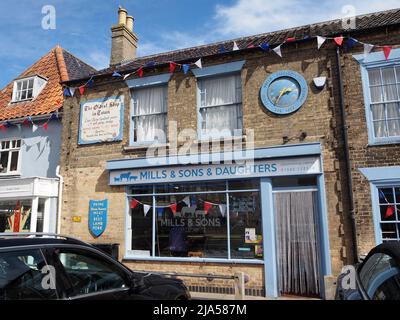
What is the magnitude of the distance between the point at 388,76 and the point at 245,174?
4.21 m

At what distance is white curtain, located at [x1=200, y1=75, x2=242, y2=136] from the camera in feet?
33.1

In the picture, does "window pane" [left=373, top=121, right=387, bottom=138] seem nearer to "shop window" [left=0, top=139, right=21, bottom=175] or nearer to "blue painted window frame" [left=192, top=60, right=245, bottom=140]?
"blue painted window frame" [left=192, top=60, right=245, bottom=140]

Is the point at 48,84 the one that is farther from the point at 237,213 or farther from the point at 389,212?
the point at 389,212

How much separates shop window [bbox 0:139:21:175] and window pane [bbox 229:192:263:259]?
8.22 m

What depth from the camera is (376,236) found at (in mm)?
8047

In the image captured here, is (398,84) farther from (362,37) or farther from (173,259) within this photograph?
(173,259)

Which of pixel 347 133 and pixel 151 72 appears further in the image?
pixel 151 72

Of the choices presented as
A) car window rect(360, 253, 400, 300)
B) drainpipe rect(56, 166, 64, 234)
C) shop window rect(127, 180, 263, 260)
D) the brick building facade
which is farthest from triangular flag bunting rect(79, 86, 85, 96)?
car window rect(360, 253, 400, 300)

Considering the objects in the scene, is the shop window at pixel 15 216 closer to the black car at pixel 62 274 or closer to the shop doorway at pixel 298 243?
the shop doorway at pixel 298 243

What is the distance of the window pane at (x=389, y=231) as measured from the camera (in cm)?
803

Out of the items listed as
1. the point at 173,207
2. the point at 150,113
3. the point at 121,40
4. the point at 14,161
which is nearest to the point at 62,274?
the point at 173,207

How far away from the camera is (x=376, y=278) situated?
3.42 metres
